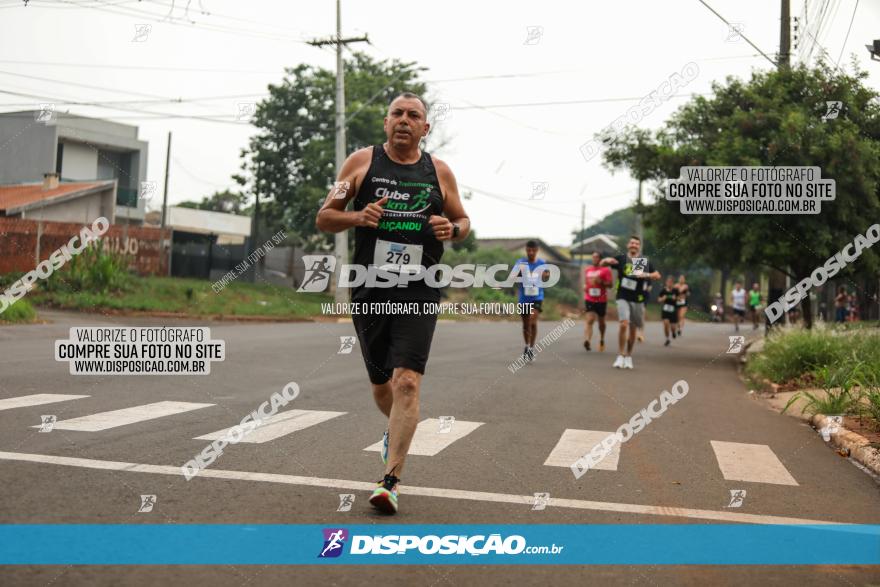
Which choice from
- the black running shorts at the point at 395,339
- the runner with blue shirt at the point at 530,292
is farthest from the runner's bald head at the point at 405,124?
the runner with blue shirt at the point at 530,292

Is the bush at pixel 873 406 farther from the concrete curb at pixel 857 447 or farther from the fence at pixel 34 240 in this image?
the fence at pixel 34 240

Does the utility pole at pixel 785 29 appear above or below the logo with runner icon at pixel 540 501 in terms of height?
above

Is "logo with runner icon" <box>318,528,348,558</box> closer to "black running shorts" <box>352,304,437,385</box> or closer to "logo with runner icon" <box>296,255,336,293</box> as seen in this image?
"black running shorts" <box>352,304,437,385</box>

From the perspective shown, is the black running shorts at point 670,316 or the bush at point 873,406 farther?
the black running shorts at point 670,316

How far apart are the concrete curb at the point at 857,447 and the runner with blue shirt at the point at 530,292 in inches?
262

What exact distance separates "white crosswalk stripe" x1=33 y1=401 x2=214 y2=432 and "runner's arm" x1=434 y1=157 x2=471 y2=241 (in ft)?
10.7

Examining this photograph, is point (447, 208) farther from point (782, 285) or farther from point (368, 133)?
point (368, 133)

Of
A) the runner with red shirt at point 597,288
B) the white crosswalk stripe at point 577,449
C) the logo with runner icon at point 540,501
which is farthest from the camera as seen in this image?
the runner with red shirt at point 597,288

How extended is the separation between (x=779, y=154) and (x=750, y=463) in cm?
997

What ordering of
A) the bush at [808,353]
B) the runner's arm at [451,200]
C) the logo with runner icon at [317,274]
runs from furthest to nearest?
the logo with runner icon at [317,274], the bush at [808,353], the runner's arm at [451,200]

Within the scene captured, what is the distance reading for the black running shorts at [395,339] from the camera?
499cm

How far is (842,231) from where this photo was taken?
50.2 ft

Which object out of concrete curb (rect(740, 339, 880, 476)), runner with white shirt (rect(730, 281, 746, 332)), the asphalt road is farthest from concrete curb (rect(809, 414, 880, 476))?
runner with white shirt (rect(730, 281, 746, 332))

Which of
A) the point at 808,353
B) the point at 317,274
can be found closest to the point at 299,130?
the point at 317,274
